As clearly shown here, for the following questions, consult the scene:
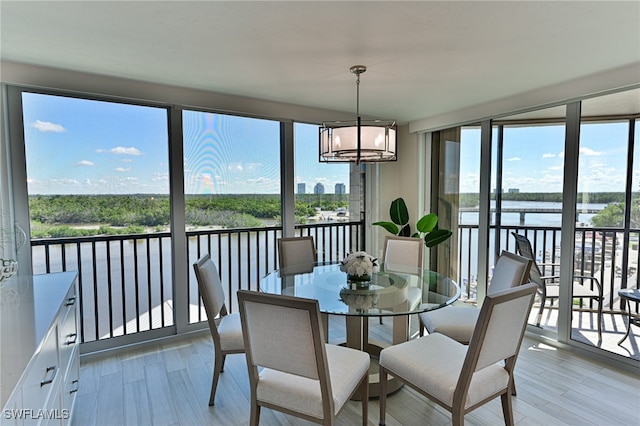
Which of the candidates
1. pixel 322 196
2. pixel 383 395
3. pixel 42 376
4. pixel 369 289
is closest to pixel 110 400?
pixel 42 376

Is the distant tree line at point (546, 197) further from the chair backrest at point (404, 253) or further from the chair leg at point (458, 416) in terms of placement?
the chair leg at point (458, 416)

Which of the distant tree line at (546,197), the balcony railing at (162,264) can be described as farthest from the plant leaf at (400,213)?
the balcony railing at (162,264)

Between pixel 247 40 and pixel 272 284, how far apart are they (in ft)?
5.80

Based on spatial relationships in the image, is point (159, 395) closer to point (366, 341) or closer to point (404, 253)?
point (366, 341)

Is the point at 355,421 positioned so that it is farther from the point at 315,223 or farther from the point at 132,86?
the point at 132,86

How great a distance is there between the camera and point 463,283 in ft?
14.3

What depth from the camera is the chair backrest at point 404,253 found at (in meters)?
3.41

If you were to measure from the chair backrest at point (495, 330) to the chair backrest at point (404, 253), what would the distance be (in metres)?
1.59

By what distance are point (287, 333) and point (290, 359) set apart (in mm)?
141

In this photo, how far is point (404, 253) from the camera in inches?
137

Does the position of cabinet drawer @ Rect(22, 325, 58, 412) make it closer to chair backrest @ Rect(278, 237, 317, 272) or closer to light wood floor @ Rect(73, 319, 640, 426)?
light wood floor @ Rect(73, 319, 640, 426)

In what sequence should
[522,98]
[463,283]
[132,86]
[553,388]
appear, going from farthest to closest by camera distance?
1. [463,283]
2. [522,98]
3. [132,86]
4. [553,388]

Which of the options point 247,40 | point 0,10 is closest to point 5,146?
point 0,10

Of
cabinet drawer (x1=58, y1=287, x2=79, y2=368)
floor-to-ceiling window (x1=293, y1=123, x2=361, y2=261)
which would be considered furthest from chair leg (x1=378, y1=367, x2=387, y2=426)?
floor-to-ceiling window (x1=293, y1=123, x2=361, y2=261)
